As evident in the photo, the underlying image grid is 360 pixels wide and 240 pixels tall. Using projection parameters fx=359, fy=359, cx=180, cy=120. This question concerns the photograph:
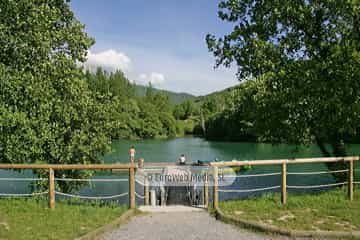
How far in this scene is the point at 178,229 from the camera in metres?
6.54

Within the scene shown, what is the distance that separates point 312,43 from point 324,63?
111cm

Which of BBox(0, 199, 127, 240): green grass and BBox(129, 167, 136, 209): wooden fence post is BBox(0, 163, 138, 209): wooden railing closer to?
BBox(129, 167, 136, 209): wooden fence post

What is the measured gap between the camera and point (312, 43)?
10.8 metres

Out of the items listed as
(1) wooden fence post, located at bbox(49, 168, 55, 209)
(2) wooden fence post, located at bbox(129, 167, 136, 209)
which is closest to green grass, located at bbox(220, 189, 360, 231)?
(2) wooden fence post, located at bbox(129, 167, 136, 209)

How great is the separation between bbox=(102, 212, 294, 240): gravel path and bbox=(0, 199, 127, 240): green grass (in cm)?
56

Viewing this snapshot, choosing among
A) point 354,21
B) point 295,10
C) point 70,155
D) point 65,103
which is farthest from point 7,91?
point 354,21

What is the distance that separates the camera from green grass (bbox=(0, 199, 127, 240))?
6.15 m

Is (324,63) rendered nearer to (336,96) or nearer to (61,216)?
(336,96)

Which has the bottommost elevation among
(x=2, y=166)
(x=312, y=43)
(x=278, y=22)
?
(x=2, y=166)

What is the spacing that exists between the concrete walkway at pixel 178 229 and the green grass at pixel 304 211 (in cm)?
60

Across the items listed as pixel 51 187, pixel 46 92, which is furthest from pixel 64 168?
pixel 46 92

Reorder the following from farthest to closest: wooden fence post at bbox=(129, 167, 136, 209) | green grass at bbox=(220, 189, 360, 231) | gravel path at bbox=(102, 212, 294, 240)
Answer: wooden fence post at bbox=(129, 167, 136, 209), green grass at bbox=(220, 189, 360, 231), gravel path at bbox=(102, 212, 294, 240)

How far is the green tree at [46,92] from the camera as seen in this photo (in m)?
10.1

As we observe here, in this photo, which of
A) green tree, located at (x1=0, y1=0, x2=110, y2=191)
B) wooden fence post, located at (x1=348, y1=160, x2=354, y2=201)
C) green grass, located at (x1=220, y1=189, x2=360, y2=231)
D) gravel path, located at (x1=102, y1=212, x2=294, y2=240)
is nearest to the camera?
gravel path, located at (x1=102, y1=212, x2=294, y2=240)
